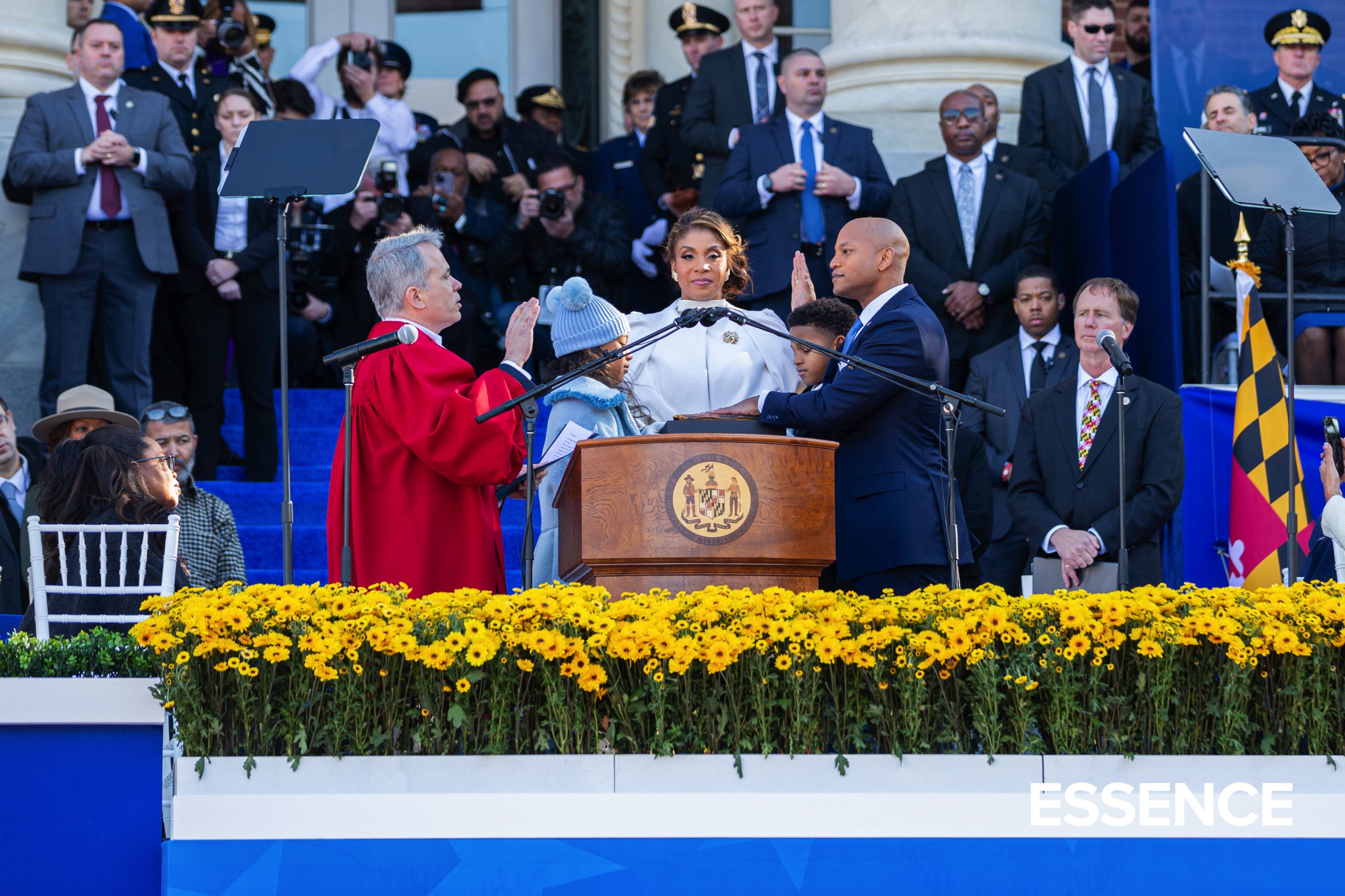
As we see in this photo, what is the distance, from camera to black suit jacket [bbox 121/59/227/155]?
30.9 ft

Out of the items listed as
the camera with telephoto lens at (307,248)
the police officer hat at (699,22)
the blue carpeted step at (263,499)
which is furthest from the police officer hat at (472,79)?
the blue carpeted step at (263,499)

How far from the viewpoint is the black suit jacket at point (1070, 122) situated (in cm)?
949

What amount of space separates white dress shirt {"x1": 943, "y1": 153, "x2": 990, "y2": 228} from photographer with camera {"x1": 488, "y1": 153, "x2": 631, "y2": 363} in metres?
1.80

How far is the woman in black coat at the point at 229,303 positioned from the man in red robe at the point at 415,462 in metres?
3.08

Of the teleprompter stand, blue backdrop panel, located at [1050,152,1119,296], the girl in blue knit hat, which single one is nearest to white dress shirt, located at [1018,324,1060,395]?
blue backdrop panel, located at [1050,152,1119,296]

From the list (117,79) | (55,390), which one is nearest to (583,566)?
(55,390)

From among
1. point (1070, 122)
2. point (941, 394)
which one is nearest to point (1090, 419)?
point (941, 394)

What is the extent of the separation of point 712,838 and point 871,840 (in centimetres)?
36

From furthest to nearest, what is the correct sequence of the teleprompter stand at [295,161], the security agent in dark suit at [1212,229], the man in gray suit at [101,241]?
1. the security agent in dark suit at [1212,229]
2. the man in gray suit at [101,241]
3. the teleprompter stand at [295,161]

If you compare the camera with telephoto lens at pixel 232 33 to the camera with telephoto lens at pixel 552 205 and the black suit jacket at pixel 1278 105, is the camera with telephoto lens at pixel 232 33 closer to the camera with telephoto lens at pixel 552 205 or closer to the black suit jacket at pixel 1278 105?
the camera with telephoto lens at pixel 552 205

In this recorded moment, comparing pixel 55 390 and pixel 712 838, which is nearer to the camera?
pixel 712 838

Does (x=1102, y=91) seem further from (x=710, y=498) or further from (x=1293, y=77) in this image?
(x=710, y=498)

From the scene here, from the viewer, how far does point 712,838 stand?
4121mm

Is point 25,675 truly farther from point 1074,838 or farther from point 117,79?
point 117,79
